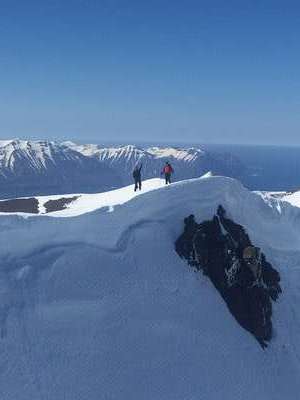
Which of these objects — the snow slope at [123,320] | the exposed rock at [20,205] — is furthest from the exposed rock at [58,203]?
the snow slope at [123,320]

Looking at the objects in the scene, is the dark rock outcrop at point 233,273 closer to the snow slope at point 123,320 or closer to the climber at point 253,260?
the climber at point 253,260

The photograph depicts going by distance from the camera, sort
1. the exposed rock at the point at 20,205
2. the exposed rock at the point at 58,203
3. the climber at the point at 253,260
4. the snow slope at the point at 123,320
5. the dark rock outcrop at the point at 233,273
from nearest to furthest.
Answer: the snow slope at the point at 123,320
the dark rock outcrop at the point at 233,273
the climber at the point at 253,260
the exposed rock at the point at 58,203
the exposed rock at the point at 20,205

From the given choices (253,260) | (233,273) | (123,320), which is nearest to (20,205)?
(233,273)

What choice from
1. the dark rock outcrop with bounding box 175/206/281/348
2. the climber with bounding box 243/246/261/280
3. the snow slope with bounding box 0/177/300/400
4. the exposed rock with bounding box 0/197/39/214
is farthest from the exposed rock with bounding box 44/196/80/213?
the climber with bounding box 243/246/261/280

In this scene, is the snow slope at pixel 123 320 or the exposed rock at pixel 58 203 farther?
the exposed rock at pixel 58 203

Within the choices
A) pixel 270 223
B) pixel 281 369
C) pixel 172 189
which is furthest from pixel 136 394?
pixel 270 223

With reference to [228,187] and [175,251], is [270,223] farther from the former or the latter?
[175,251]

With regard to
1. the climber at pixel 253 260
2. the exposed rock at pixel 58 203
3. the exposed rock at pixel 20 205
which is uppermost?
the climber at pixel 253 260
